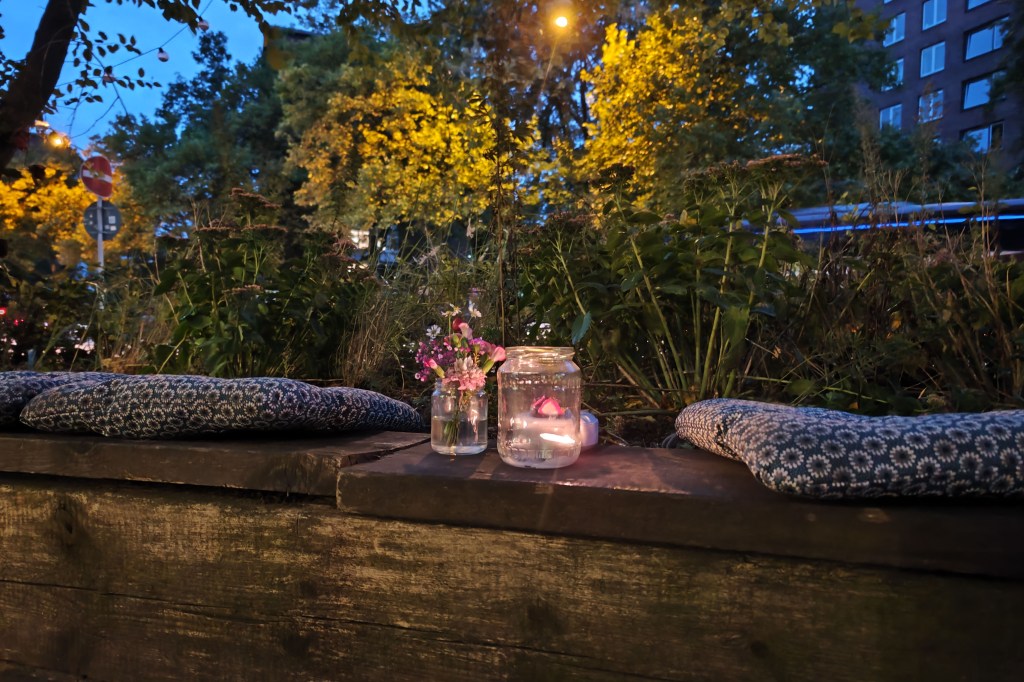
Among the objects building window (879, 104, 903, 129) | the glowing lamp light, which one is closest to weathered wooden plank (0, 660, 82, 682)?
the glowing lamp light

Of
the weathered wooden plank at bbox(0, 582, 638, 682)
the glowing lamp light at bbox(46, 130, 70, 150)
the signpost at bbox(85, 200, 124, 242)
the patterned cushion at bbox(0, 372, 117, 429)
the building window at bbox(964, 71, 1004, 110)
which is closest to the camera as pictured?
the weathered wooden plank at bbox(0, 582, 638, 682)

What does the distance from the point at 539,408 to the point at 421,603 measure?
43 centimetres

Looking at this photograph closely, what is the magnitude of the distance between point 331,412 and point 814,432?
3.26ft

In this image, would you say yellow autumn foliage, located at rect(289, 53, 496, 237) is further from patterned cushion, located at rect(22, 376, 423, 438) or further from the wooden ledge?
the wooden ledge

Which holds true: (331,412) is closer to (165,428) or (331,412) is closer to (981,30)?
(165,428)

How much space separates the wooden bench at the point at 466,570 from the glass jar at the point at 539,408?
54 millimetres

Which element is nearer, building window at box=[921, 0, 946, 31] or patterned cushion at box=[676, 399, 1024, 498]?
patterned cushion at box=[676, 399, 1024, 498]

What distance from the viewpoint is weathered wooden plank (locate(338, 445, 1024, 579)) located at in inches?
35.9

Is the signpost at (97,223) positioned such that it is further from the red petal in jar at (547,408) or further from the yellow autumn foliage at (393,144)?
the red petal in jar at (547,408)

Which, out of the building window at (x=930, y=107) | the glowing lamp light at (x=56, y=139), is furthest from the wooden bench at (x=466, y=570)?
the glowing lamp light at (x=56, y=139)

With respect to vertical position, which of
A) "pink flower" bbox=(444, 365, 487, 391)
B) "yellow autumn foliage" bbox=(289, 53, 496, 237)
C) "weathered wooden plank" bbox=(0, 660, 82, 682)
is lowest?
"weathered wooden plank" bbox=(0, 660, 82, 682)

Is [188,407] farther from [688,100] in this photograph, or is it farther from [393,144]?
[393,144]

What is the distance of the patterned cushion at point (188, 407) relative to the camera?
53.9 inches

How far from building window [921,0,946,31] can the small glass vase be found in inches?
1397
